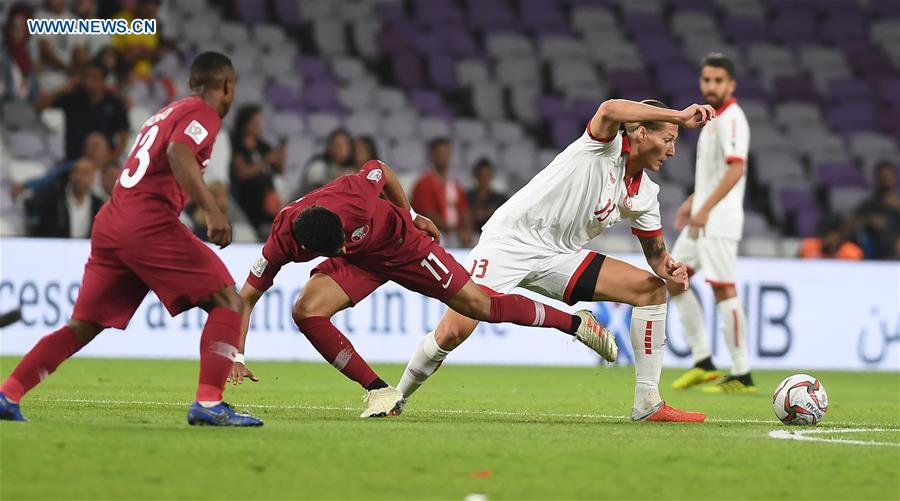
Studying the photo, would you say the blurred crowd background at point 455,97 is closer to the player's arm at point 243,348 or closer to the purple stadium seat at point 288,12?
the purple stadium seat at point 288,12

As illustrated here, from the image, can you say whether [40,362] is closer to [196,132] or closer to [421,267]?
[196,132]

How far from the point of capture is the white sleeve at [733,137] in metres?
11.2

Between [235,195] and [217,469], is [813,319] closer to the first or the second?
[235,195]

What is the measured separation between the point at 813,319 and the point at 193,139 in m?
10.1

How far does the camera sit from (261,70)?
1883cm

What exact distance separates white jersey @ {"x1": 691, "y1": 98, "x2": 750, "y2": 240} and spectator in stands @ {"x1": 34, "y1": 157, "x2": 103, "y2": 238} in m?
6.17

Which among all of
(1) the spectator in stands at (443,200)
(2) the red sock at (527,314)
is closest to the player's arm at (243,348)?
(2) the red sock at (527,314)

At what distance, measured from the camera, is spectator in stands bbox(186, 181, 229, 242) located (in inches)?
573

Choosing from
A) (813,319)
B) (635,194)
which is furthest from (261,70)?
(635,194)

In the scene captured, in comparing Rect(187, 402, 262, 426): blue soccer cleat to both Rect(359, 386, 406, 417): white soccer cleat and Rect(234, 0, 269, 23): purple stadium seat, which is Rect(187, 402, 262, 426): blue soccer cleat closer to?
Rect(359, 386, 406, 417): white soccer cleat

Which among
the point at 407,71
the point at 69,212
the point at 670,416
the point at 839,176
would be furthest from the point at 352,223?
the point at 839,176

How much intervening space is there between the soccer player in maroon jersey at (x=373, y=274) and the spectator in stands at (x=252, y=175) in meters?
7.35

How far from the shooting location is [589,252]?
8.40m

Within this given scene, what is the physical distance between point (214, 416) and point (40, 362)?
913mm
